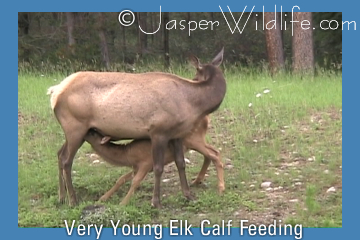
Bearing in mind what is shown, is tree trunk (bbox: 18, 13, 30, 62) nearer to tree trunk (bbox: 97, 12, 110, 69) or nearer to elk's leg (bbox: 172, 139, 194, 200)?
tree trunk (bbox: 97, 12, 110, 69)

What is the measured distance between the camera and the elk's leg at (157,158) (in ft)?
25.1

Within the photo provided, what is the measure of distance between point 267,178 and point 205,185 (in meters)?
0.82

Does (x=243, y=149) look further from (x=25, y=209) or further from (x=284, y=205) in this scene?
(x=25, y=209)

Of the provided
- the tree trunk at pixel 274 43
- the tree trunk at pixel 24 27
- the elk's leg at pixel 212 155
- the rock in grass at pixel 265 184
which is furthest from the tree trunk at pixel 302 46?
the tree trunk at pixel 24 27

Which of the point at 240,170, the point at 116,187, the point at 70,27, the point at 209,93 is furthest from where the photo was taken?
the point at 70,27

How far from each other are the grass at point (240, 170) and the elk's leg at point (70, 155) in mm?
165

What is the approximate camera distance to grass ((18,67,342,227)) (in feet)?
25.0

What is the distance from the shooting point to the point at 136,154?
26.7 feet

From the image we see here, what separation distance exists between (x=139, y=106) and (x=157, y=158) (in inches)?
25.0

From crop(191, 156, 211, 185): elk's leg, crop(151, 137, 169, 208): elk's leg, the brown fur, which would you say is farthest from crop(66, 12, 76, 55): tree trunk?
crop(151, 137, 169, 208): elk's leg

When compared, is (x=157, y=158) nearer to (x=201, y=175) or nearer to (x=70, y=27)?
(x=201, y=175)

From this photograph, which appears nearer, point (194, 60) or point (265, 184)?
point (194, 60)

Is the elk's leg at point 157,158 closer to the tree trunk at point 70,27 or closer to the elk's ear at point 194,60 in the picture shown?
the elk's ear at point 194,60

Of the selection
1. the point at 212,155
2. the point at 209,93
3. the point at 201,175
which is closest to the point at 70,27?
the point at 201,175
